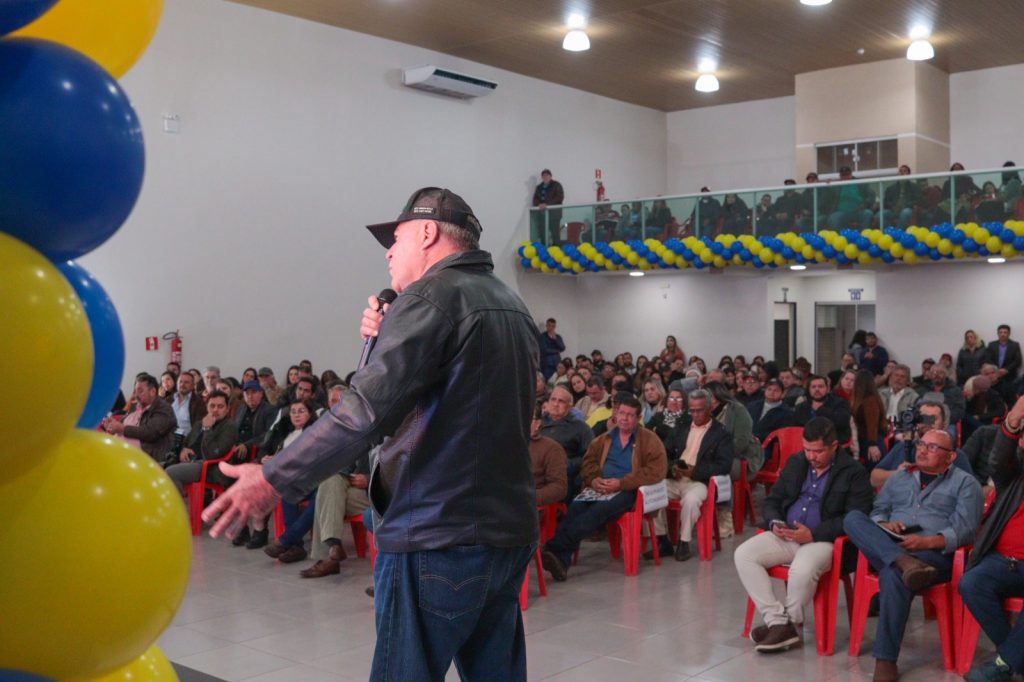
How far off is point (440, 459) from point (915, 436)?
421 cm

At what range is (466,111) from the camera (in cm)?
1780

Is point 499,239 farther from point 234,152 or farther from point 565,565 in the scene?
point 565,565

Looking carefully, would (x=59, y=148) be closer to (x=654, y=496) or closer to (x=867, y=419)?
(x=654, y=496)

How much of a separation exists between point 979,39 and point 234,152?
11.5m

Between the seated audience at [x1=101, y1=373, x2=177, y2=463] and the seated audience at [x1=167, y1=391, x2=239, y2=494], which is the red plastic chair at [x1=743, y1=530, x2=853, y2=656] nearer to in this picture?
the seated audience at [x1=167, y1=391, x2=239, y2=494]

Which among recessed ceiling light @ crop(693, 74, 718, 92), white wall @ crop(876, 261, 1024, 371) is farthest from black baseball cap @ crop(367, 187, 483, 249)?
recessed ceiling light @ crop(693, 74, 718, 92)

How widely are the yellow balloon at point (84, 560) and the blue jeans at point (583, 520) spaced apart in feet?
17.6

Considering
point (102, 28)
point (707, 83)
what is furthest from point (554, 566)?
point (707, 83)

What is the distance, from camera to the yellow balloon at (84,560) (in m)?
1.33

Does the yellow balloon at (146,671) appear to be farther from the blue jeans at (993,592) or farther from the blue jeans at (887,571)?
the blue jeans at (993,592)

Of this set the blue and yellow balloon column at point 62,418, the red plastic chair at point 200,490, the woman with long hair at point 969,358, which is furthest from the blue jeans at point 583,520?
the woman with long hair at point 969,358

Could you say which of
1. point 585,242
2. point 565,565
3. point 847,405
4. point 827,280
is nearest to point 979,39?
point 827,280

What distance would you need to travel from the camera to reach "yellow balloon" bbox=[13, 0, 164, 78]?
5.25ft

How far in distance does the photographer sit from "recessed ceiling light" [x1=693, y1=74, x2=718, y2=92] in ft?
41.4
